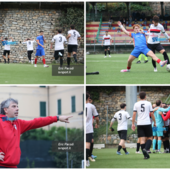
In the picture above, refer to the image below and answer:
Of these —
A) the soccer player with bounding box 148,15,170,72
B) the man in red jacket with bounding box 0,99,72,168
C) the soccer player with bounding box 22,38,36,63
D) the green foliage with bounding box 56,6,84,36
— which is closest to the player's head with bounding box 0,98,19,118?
the man in red jacket with bounding box 0,99,72,168

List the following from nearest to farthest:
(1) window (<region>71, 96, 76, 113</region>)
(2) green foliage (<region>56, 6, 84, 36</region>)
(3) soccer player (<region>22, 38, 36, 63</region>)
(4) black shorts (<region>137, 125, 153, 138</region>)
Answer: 1. (4) black shorts (<region>137, 125, 153, 138</region>)
2. (3) soccer player (<region>22, 38, 36, 63</region>)
3. (2) green foliage (<region>56, 6, 84, 36</region>)
4. (1) window (<region>71, 96, 76, 113</region>)

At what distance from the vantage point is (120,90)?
1420 centimetres

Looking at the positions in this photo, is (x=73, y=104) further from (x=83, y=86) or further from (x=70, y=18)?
(x=70, y=18)

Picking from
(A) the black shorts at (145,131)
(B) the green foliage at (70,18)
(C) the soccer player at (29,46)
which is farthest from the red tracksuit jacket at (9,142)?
(B) the green foliage at (70,18)

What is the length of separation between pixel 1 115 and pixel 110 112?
886 cm

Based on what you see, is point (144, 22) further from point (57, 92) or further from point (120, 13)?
point (57, 92)

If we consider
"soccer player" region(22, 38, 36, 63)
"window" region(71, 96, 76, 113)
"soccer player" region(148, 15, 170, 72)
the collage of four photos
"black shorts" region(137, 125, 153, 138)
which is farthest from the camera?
"window" region(71, 96, 76, 113)

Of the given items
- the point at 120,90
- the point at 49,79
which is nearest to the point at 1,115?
the point at 49,79

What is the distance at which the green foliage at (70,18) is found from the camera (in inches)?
725

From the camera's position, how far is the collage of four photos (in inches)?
210

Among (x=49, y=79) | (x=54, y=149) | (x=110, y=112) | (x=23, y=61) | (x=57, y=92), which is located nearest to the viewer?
(x=49, y=79)

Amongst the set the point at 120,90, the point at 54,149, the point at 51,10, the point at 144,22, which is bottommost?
the point at 54,149

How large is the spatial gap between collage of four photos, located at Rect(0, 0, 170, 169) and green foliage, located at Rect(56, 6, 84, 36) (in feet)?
0.20

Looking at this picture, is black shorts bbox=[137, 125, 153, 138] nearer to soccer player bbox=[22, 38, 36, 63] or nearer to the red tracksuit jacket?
the red tracksuit jacket
